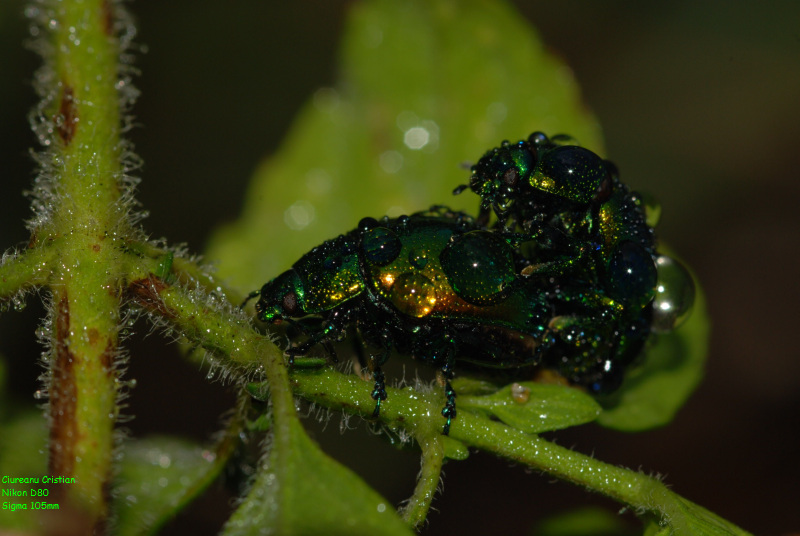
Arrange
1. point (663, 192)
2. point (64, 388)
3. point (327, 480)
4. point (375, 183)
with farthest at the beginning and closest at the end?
point (663, 192) < point (375, 183) < point (64, 388) < point (327, 480)

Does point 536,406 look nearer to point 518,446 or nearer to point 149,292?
point 518,446

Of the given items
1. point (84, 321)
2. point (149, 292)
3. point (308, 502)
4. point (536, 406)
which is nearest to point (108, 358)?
point (84, 321)

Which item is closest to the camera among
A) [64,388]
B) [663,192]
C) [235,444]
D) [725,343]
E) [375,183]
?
[64,388]

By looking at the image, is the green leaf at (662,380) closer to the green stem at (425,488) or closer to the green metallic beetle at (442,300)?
the green metallic beetle at (442,300)

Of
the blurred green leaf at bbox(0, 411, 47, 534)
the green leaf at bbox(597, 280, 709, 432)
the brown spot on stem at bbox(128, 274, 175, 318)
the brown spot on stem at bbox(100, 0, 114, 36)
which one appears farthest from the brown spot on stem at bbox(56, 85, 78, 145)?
the green leaf at bbox(597, 280, 709, 432)

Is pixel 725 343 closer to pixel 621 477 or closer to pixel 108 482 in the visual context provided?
pixel 621 477

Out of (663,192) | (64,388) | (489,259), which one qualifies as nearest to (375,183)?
(489,259)

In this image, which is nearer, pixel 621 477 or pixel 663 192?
pixel 621 477
